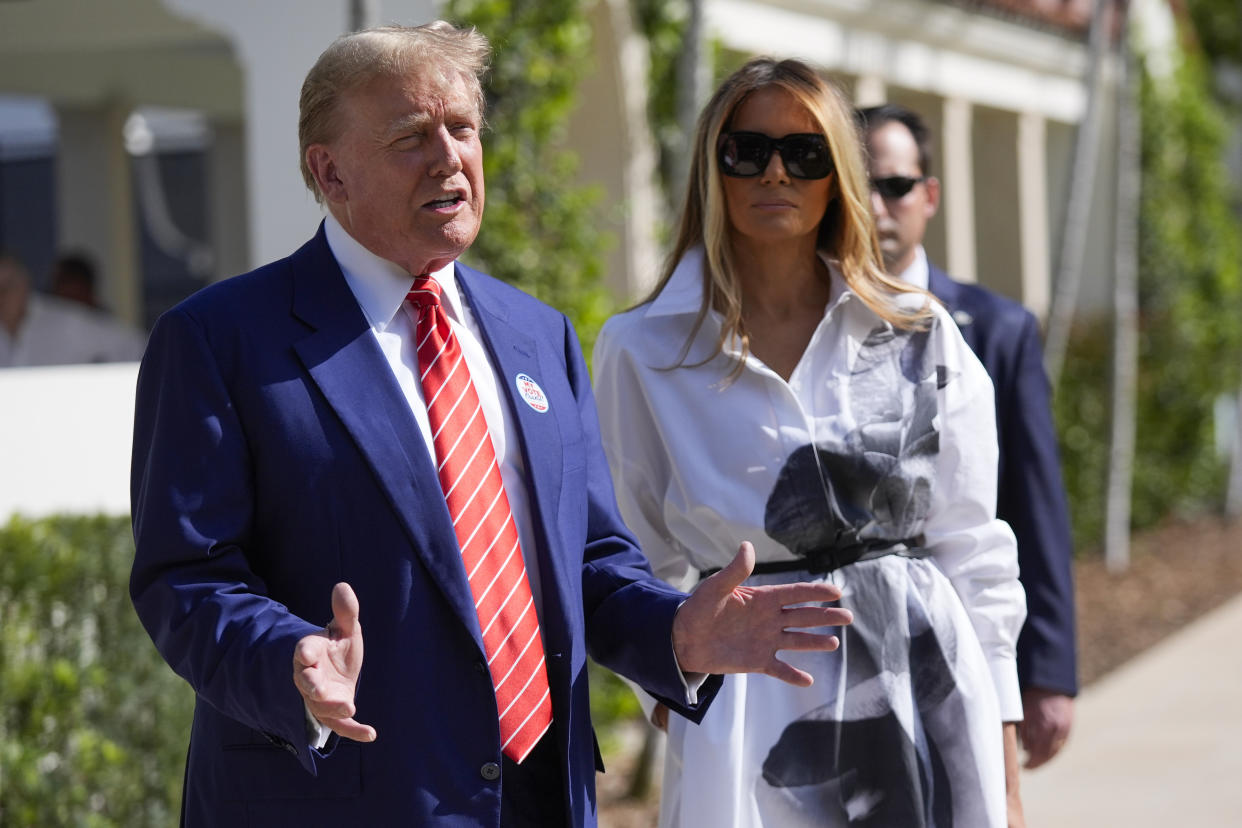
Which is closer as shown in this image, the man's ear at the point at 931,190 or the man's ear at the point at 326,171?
the man's ear at the point at 326,171

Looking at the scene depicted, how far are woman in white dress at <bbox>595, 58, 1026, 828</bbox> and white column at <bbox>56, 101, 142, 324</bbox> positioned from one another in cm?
1018

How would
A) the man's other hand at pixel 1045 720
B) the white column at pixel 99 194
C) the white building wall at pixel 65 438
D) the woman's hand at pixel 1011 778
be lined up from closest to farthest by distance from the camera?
the woman's hand at pixel 1011 778 < the man's other hand at pixel 1045 720 < the white building wall at pixel 65 438 < the white column at pixel 99 194

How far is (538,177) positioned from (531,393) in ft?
12.9

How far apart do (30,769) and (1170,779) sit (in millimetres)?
4435

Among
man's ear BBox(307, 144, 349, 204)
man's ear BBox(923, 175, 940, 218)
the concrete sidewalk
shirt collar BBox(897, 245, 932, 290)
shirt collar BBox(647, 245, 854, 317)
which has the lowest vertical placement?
the concrete sidewalk

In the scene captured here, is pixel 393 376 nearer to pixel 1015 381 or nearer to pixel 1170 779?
pixel 1015 381

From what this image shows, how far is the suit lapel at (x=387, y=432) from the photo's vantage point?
2.14 meters

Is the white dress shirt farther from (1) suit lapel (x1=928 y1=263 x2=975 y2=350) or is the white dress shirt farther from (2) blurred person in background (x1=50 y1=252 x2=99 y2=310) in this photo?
(2) blurred person in background (x1=50 y1=252 x2=99 y2=310)

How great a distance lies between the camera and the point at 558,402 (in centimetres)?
244

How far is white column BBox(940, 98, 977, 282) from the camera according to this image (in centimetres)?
1197

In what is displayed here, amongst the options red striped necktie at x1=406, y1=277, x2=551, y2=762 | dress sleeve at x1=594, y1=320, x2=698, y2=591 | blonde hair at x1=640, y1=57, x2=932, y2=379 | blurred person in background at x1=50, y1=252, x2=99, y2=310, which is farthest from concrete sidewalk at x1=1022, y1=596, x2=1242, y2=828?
blurred person in background at x1=50, y1=252, x2=99, y2=310

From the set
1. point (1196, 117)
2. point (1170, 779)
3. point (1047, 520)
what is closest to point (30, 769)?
point (1047, 520)

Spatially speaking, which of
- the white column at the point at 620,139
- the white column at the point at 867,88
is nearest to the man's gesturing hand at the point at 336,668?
the white column at the point at 620,139

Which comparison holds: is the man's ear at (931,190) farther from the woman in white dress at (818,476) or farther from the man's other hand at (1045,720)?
the man's other hand at (1045,720)
